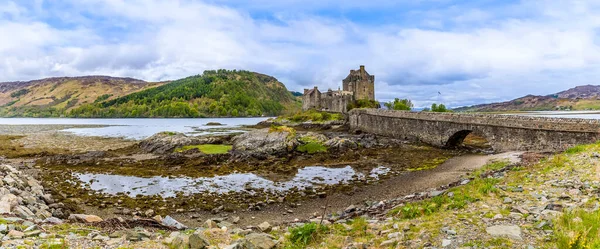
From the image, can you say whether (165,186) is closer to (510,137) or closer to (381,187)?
(381,187)

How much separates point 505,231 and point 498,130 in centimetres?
2771

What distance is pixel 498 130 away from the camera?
3123 centimetres

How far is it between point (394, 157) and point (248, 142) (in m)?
14.5

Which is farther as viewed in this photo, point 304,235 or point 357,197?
point 357,197

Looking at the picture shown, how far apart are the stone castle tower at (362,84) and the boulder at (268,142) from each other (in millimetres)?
55606

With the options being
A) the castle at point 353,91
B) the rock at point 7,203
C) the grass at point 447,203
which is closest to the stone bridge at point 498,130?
the grass at point 447,203

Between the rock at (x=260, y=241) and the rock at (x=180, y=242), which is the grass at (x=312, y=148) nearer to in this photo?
the rock at (x=260, y=241)

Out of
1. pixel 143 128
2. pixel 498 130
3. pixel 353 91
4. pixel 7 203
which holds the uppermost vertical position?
pixel 353 91

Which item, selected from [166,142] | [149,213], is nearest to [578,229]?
[149,213]

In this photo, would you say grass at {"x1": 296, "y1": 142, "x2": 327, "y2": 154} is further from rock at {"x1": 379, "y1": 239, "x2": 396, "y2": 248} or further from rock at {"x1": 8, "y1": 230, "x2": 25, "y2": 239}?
rock at {"x1": 8, "y1": 230, "x2": 25, "y2": 239}

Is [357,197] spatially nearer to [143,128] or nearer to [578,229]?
[578,229]

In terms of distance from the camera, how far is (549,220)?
7.66m

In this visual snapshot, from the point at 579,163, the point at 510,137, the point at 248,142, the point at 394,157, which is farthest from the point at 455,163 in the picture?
the point at 248,142

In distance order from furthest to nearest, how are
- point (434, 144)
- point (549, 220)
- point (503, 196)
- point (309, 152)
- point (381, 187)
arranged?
point (434, 144) < point (309, 152) < point (381, 187) < point (503, 196) < point (549, 220)
